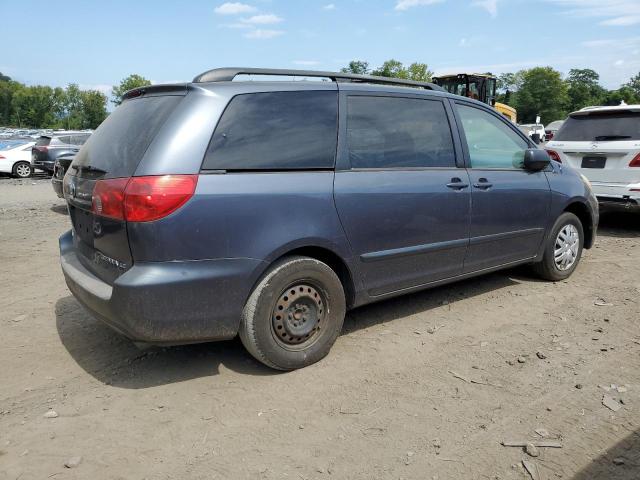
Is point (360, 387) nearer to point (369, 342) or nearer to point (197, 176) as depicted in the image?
point (369, 342)

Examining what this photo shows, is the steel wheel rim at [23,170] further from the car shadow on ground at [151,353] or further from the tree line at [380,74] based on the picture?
the tree line at [380,74]

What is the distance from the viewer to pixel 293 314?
339 cm

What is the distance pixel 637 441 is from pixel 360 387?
1.51 m

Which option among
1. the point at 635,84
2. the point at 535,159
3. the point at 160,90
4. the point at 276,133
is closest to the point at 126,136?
the point at 160,90

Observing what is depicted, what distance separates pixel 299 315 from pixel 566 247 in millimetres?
3340

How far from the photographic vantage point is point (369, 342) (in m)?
3.89

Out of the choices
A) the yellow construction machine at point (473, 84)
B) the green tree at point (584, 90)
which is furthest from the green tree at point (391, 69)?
the yellow construction machine at point (473, 84)

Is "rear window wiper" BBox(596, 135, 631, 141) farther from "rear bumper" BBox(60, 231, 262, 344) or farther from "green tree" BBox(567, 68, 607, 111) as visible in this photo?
"green tree" BBox(567, 68, 607, 111)

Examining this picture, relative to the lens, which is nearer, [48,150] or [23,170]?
[48,150]

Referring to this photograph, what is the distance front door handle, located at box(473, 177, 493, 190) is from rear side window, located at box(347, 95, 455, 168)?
29 cm

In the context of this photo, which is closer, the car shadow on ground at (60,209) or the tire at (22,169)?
the car shadow on ground at (60,209)

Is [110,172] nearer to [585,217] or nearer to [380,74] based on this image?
[585,217]

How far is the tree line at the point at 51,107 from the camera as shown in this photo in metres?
101

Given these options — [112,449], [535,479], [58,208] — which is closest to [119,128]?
[112,449]
